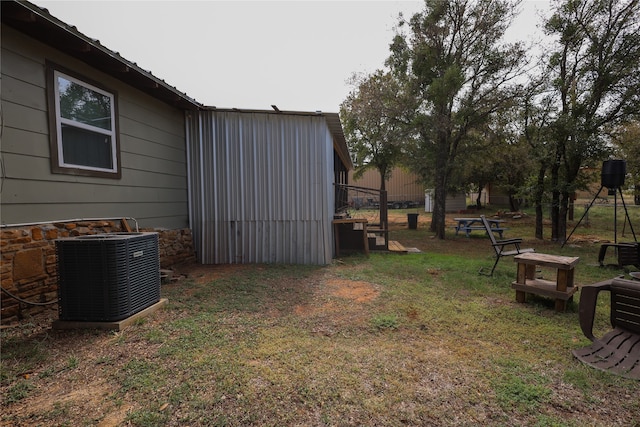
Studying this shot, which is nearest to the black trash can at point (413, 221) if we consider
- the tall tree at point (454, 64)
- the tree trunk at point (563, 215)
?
the tall tree at point (454, 64)

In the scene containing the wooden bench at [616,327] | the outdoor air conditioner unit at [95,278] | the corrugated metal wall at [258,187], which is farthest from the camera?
the corrugated metal wall at [258,187]

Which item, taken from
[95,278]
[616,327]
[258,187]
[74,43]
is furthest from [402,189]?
[95,278]

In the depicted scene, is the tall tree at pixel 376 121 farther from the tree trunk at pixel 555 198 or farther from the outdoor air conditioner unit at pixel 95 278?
the outdoor air conditioner unit at pixel 95 278

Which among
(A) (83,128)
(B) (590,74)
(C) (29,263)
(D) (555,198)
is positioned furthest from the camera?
(D) (555,198)

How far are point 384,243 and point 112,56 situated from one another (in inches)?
274

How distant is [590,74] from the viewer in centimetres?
847

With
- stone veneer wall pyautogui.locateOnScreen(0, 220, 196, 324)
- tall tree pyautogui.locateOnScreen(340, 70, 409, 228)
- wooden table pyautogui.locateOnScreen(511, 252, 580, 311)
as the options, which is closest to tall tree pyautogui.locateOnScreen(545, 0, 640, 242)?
tall tree pyautogui.locateOnScreen(340, 70, 409, 228)

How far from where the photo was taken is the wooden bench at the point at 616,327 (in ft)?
8.24

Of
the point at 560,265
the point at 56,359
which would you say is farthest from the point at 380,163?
the point at 56,359

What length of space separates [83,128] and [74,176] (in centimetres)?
66

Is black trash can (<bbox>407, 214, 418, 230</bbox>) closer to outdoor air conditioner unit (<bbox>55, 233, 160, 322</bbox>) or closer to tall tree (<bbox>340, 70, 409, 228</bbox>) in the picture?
tall tree (<bbox>340, 70, 409, 228</bbox>)

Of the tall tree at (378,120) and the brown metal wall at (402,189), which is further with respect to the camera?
the brown metal wall at (402,189)

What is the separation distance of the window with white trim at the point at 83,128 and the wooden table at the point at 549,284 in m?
5.87

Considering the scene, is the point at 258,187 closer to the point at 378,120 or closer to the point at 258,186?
the point at 258,186
